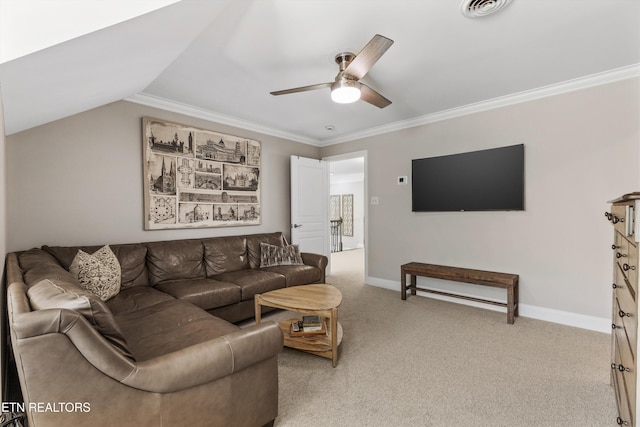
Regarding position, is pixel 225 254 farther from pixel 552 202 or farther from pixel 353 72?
pixel 552 202

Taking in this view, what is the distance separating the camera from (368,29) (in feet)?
6.74

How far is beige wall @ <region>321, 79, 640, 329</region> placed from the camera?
2.81 m

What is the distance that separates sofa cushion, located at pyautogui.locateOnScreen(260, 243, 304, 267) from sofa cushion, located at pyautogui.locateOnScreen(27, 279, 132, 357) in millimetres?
2555

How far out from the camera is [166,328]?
72.9 inches

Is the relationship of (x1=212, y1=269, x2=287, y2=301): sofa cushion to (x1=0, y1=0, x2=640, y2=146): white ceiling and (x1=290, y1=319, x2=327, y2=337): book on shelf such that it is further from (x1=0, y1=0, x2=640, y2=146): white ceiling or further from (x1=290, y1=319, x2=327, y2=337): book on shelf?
(x1=0, y1=0, x2=640, y2=146): white ceiling

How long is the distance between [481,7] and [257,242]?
3311 millimetres

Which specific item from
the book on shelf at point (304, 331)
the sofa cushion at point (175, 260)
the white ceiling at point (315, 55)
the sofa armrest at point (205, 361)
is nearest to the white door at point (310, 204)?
the white ceiling at point (315, 55)

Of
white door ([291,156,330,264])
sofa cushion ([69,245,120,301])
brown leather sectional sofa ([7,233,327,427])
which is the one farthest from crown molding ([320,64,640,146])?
sofa cushion ([69,245,120,301])

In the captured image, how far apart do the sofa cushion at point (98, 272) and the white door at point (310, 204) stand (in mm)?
2541

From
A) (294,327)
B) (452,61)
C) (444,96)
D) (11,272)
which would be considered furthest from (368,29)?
(11,272)

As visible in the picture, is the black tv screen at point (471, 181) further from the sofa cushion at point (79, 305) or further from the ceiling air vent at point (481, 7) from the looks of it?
the sofa cushion at point (79, 305)

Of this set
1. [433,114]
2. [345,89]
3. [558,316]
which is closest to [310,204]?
[433,114]

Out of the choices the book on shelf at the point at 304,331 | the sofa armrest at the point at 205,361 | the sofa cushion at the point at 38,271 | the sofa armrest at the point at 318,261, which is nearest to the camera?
the sofa armrest at the point at 205,361

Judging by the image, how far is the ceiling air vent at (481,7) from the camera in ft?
5.87
